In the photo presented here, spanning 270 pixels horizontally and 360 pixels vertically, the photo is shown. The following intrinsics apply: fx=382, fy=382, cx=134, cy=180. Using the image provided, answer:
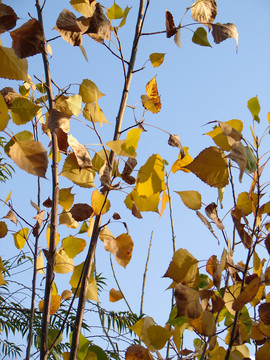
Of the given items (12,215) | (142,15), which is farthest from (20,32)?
(12,215)

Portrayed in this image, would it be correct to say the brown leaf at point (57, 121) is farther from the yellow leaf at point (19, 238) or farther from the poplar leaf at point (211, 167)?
the yellow leaf at point (19, 238)

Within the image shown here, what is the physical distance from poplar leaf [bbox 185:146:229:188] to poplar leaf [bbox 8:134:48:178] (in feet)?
0.45

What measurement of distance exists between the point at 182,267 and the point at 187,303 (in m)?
0.04

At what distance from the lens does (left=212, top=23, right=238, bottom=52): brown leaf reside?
1.43 feet

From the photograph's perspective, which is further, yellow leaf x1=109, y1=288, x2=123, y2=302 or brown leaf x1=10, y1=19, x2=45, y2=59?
yellow leaf x1=109, y1=288, x2=123, y2=302

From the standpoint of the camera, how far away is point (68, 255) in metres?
0.47

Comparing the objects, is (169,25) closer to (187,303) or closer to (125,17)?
(125,17)

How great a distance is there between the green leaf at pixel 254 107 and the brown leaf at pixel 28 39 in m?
0.23

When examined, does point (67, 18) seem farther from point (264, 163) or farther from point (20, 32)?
point (264, 163)

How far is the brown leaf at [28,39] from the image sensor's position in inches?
14.6

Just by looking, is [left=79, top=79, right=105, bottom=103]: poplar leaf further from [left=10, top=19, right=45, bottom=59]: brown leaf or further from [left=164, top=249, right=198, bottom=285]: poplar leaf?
[left=164, top=249, right=198, bottom=285]: poplar leaf

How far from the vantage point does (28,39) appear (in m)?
0.38

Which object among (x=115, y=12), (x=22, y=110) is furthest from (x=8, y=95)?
(x=115, y=12)

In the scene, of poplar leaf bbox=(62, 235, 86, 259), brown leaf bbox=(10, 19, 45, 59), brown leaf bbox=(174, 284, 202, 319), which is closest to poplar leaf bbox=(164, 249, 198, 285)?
brown leaf bbox=(174, 284, 202, 319)
